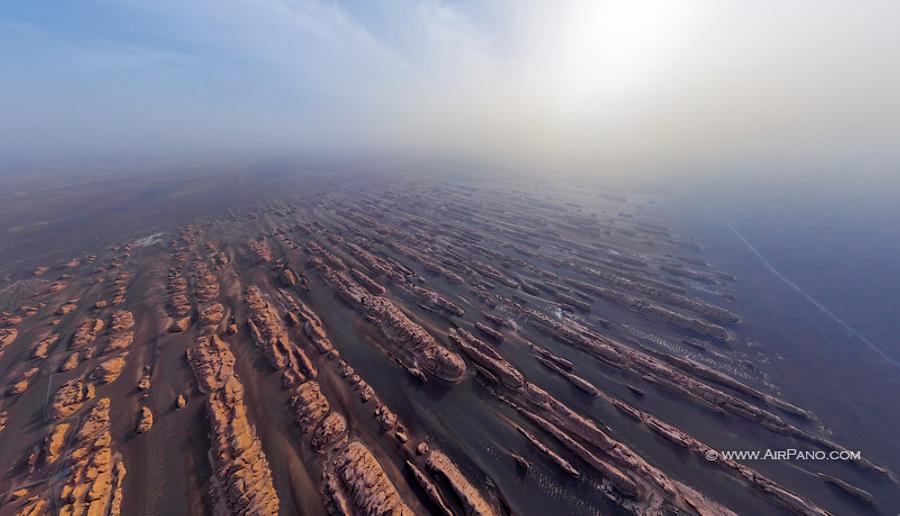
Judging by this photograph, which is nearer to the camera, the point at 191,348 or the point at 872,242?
the point at 191,348

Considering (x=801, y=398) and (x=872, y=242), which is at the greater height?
(x=872, y=242)

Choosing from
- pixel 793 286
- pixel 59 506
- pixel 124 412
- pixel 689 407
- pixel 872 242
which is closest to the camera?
pixel 59 506

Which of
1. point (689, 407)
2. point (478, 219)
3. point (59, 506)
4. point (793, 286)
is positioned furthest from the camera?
point (478, 219)

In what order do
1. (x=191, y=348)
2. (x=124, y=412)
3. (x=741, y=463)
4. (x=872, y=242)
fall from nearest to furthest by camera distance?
1. (x=741, y=463)
2. (x=124, y=412)
3. (x=191, y=348)
4. (x=872, y=242)

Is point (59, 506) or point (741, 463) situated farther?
point (741, 463)

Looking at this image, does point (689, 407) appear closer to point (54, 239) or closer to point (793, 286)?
point (793, 286)

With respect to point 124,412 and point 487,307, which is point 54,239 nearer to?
point 124,412

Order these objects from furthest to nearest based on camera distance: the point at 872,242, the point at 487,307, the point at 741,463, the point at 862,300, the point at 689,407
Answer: the point at 872,242
the point at 862,300
the point at 487,307
the point at 689,407
the point at 741,463

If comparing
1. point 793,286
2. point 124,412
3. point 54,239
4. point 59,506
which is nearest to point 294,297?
point 124,412

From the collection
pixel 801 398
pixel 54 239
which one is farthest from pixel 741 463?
pixel 54 239
